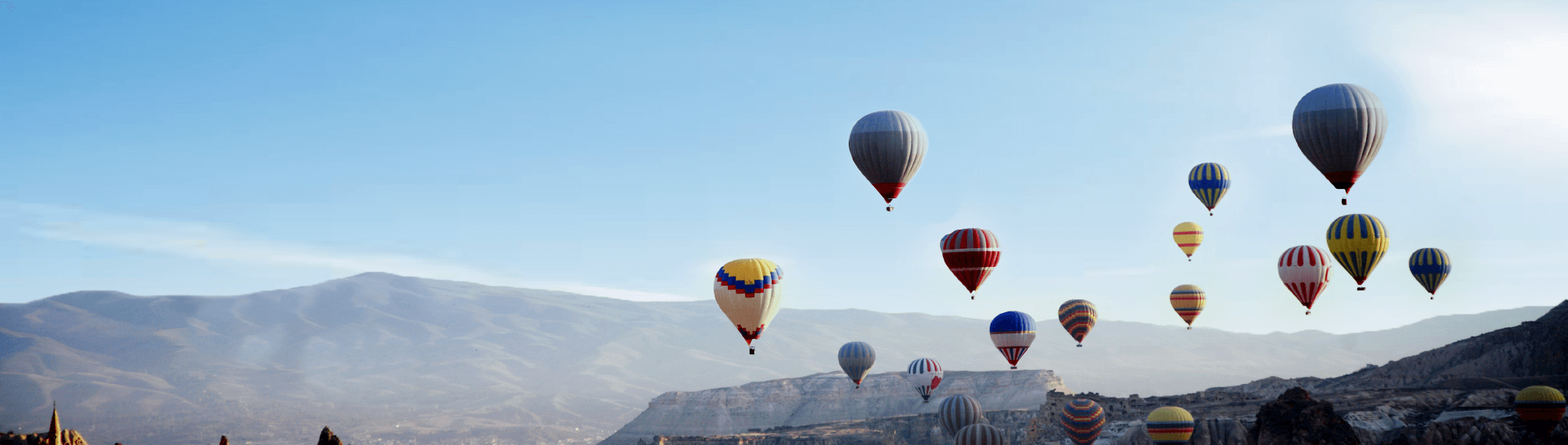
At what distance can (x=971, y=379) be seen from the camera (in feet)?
643

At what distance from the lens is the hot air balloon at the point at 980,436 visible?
92875 millimetres

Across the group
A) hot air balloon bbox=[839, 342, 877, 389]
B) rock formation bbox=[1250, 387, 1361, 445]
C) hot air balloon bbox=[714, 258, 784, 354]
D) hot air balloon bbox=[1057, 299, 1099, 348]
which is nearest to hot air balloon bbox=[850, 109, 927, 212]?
hot air balloon bbox=[714, 258, 784, 354]

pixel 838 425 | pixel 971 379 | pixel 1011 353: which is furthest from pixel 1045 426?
pixel 971 379

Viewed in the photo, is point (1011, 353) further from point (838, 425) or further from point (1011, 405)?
point (1011, 405)

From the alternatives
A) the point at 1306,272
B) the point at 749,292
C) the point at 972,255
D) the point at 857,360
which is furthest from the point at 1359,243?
the point at 857,360

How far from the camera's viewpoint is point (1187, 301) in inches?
4075

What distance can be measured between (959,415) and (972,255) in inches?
1550

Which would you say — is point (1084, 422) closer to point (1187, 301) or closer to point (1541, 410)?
point (1187, 301)

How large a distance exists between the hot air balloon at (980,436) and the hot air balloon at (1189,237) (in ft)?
71.2

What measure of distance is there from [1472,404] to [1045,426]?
33.7 m

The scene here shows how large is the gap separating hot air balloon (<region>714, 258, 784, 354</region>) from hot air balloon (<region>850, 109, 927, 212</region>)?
7987mm

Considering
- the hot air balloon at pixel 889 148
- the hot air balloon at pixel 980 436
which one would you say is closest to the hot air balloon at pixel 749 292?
the hot air balloon at pixel 889 148

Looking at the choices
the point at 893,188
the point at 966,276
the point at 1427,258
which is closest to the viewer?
the point at 893,188

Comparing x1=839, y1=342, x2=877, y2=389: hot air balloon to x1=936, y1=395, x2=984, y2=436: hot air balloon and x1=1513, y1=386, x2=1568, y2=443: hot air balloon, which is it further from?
x1=1513, y1=386, x2=1568, y2=443: hot air balloon
